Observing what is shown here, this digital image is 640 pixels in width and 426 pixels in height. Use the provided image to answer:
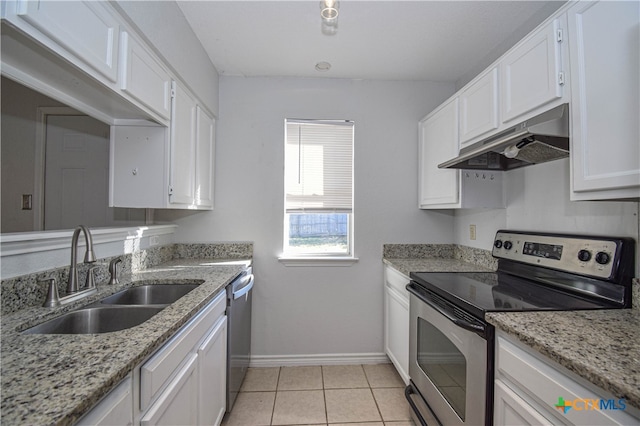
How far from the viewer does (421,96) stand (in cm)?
257

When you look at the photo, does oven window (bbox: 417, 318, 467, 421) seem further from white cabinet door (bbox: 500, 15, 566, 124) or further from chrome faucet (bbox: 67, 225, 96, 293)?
chrome faucet (bbox: 67, 225, 96, 293)

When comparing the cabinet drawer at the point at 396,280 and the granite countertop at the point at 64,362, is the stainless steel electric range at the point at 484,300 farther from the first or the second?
the granite countertop at the point at 64,362

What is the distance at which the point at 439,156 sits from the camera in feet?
7.09

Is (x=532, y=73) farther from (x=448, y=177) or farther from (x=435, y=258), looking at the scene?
(x=435, y=258)

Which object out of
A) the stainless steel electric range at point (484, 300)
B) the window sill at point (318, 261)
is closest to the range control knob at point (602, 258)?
the stainless steel electric range at point (484, 300)

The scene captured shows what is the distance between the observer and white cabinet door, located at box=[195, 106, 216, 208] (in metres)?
2.07

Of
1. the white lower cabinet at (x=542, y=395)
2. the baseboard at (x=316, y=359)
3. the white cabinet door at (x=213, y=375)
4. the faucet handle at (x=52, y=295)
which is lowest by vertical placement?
the baseboard at (x=316, y=359)

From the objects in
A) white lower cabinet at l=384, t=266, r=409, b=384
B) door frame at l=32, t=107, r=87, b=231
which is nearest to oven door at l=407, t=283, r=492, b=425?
white lower cabinet at l=384, t=266, r=409, b=384

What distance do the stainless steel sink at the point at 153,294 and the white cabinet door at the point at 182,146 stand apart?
505mm

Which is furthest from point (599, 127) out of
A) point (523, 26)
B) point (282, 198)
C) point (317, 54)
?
point (282, 198)

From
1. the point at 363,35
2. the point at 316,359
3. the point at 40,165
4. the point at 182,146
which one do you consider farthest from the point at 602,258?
the point at 40,165

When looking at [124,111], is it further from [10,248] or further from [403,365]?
[403,365]

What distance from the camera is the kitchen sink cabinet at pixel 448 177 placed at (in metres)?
1.92

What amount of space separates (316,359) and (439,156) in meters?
2.00
